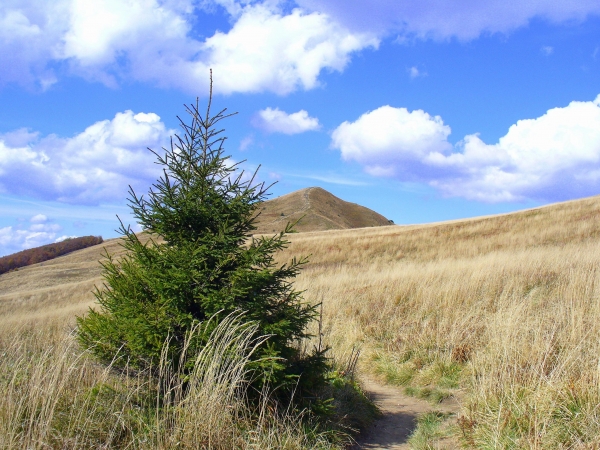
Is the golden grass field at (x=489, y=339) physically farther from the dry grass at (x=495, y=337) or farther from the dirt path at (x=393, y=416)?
the dirt path at (x=393, y=416)

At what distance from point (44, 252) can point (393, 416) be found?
259 feet

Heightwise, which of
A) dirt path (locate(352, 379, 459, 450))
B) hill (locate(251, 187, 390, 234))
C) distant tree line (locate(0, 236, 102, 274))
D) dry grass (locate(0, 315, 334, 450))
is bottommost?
dirt path (locate(352, 379, 459, 450))

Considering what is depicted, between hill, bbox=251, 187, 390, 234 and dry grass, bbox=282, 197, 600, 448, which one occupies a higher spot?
hill, bbox=251, 187, 390, 234

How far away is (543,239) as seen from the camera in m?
20.0

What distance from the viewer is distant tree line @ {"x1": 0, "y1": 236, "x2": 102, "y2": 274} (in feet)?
212

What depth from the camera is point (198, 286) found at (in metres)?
4.59

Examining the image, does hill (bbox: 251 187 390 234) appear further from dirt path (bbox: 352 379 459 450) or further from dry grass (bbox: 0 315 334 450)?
dry grass (bbox: 0 315 334 450)

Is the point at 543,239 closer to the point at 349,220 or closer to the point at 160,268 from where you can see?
Result: the point at 160,268

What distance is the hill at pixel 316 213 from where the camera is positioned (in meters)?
79.5

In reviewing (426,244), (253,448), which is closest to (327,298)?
(253,448)

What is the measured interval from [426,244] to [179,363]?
73.2 ft

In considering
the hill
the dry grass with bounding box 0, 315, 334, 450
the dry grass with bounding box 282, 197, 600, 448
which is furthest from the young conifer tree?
the hill

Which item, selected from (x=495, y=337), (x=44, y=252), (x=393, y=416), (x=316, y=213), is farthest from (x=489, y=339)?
(x=316, y=213)

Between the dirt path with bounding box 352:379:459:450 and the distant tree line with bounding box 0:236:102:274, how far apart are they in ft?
212
